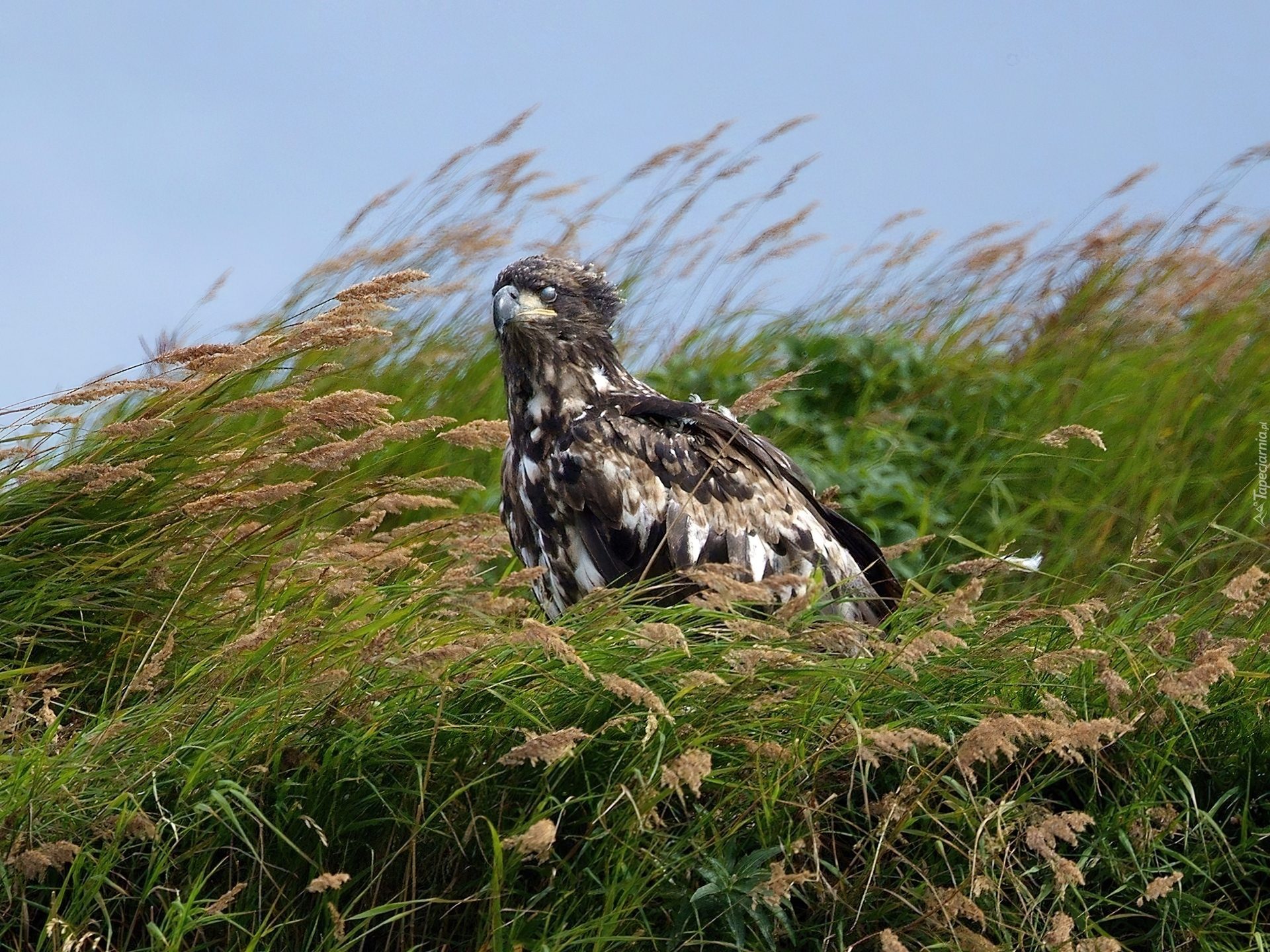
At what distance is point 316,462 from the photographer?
13.9 feet

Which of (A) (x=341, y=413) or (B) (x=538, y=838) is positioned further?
(A) (x=341, y=413)

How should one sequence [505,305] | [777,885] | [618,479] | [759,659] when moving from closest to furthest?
[777,885], [759,659], [618,479], [505,305]

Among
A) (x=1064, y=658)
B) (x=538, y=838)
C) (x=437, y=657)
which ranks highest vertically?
(x=437, y=657)

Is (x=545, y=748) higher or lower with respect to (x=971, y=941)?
higher

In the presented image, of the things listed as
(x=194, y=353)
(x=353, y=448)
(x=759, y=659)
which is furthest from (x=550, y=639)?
(x=194, y=353)

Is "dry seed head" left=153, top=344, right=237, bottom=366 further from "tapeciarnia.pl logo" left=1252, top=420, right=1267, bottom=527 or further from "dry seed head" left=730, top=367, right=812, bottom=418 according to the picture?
"tapeciarnia.pl logo" left=1252, top=420, right=1267, bottom=527

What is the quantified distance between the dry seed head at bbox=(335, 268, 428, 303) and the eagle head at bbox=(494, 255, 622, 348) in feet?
1.41

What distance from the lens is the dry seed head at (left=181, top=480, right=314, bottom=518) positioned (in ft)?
14.1

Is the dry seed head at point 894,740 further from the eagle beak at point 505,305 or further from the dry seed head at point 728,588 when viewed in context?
the eagle beak at point 505,305

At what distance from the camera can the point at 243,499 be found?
440cm

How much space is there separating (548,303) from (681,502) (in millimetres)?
868

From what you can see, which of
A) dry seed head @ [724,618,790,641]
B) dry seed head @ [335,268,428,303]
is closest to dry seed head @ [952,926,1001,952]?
dry seed head @ [724,618,790,641]

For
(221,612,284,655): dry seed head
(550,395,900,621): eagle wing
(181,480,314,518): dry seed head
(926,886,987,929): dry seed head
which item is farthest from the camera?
(550,395,900,621): eagle wing

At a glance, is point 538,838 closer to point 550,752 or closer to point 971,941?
point 550,752
